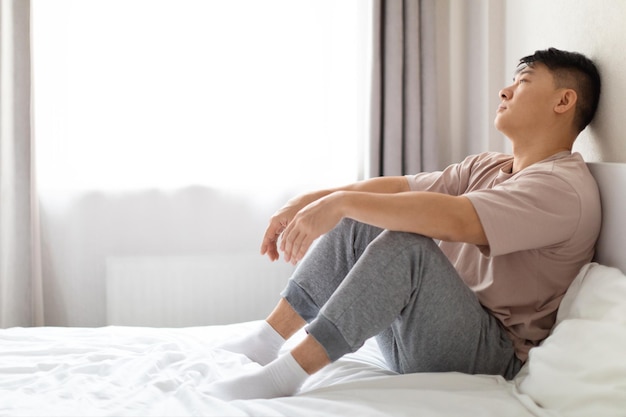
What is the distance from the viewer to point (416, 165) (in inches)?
114

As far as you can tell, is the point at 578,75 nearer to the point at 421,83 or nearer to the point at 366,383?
the point at 366,383

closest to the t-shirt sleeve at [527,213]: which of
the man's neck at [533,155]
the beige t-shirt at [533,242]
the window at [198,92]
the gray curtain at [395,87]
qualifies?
the beige t-shirt at [533,242]

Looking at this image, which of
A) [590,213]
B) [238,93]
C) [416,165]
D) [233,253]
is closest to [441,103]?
[416,165]

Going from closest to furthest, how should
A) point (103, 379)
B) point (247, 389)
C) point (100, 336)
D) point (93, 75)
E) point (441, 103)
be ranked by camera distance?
point (247, 389)
point (103, 379)
point (100, 336)
point (93, 75)
point (441, 103)

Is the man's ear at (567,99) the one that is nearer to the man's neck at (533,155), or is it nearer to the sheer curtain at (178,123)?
the man's neck at (533,155)

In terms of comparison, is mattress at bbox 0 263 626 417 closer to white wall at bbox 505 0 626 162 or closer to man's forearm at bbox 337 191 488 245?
man's forearm at bbox 337 191 488 245

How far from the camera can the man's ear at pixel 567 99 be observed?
1.83 metres

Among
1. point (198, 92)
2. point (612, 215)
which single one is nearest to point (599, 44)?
point (612, 215)

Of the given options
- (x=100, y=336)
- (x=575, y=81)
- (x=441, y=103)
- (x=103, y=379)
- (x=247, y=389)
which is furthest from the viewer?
(x=441, y=103)

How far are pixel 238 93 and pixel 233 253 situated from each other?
0.67 meters

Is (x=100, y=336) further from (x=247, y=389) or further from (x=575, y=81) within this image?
(x=575, y=81)

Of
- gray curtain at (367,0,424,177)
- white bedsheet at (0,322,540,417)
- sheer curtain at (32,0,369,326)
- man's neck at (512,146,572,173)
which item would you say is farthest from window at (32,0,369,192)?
man's neck at (512,146,572,173)

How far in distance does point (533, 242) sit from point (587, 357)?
288mm

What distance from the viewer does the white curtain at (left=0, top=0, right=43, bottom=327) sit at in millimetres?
2641
